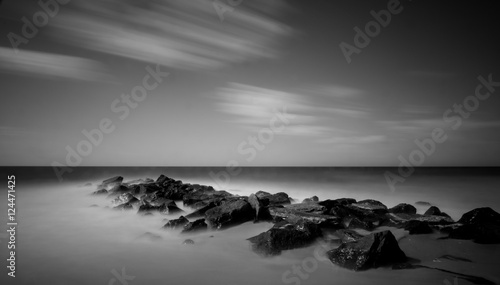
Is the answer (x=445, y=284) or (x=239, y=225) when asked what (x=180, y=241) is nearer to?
(x=239, y=225)

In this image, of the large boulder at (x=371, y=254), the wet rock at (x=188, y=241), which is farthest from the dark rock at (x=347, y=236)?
the wet rock at (x=188, y=241)

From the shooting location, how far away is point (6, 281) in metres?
4.25

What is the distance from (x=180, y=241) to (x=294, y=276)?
2.95m

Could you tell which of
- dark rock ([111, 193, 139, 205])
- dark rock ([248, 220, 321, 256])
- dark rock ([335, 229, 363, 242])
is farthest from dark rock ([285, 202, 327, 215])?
dark rock ([111, 193, 139, 205])

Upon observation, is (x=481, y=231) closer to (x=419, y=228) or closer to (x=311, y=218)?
(x=419, y=228)

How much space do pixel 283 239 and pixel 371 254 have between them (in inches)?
65.3

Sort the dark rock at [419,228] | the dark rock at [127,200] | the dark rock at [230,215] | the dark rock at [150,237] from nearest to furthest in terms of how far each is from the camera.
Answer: the dark rock at [419,228], the dark rock at [150,237], the dark rock at [230,215], the dark rock at [127,200]

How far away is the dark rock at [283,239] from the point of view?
5207 mm

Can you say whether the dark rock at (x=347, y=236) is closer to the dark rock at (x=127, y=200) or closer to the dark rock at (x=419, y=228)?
the dark rock at (x=419, y=228)

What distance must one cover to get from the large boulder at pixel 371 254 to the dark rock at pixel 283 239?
35.2 inches

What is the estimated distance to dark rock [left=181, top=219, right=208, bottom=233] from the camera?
662 cm

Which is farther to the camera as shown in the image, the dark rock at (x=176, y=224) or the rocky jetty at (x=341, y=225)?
the dark rock at (x=176, y=224)

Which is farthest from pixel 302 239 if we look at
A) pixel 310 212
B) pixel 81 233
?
pixel 81 233

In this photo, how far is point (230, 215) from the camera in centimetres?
718
